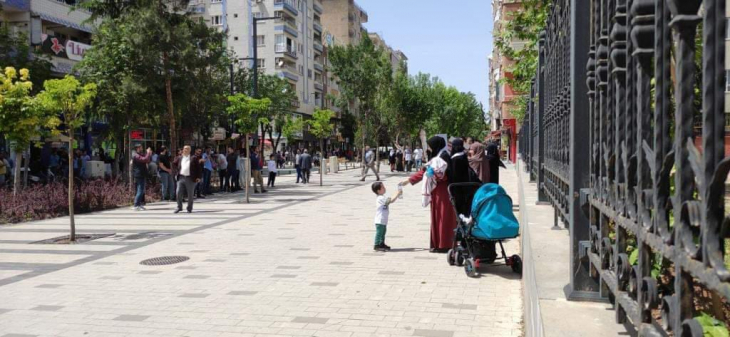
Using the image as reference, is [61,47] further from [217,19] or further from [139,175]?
[217,19]

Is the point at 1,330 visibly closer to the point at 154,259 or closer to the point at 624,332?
the point at 154,259

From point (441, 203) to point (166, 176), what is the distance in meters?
12.8

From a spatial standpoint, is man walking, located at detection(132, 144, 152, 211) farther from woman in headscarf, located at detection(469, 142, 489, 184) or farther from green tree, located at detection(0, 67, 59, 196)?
woman in headscarf, located at detection(469, 142, 489, 184)

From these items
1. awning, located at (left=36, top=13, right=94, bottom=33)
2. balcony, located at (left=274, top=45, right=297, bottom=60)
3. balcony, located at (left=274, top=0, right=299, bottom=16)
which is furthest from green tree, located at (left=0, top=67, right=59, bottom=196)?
balcony, located at (left=274, top=0, right=299, bottom=16)

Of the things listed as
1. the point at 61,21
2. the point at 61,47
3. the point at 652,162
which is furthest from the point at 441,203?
the point at 61,21

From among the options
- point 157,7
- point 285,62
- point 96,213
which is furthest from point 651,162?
point 285,62

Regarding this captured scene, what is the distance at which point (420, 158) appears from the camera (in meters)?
42.8

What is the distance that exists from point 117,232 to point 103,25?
1150cm

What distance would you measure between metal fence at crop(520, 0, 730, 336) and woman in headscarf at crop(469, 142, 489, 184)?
1023 centimetres

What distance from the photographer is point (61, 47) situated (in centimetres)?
3034

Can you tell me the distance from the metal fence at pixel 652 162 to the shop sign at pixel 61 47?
29.9 metres

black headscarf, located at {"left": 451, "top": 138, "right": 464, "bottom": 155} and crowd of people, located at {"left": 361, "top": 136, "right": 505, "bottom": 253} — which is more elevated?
black headscarf, located at {"left": 451, "top": 138, "right": 464, "bottom": 155}

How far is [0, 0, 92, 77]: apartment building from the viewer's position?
29234 mm

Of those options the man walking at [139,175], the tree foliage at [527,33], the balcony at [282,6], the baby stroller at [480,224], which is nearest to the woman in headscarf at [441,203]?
the baby stroller at [480,224]
